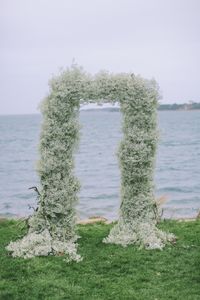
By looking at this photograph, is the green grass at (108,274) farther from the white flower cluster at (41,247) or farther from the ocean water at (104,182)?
the ocean water at (104,182)

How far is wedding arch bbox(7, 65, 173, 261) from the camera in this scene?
44.4ft

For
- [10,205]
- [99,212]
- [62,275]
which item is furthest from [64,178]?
[10,205]

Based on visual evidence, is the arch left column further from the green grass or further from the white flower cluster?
the green grass

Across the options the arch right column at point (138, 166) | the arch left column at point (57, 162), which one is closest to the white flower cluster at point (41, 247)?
the arch left column at point (57, 162)

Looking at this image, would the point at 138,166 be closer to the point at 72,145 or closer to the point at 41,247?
the point at 72,145

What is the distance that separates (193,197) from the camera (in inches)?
1177

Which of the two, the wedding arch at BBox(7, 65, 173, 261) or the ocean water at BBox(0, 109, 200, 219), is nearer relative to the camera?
the wedding arch at BBox(7, 65, 173, 261)

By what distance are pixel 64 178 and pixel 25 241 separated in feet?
5.71

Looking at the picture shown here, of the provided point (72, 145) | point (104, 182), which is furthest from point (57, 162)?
point (104, 182)

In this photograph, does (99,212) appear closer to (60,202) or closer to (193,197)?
(193,197)

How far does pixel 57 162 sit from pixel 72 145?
570 mm

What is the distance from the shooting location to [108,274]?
11.8 metres

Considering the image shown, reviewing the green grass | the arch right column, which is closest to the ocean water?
the arch right column

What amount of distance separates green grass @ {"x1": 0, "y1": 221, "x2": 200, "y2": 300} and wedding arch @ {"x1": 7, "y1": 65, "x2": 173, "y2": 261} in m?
0.56
